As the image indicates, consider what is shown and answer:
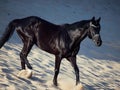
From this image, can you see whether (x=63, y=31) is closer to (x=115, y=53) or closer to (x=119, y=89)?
(x=119, y=89)

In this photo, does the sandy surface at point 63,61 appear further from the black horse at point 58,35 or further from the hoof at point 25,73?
the black horse at point 58,35

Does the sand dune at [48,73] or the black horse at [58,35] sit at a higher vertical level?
the black horse at [58,35]

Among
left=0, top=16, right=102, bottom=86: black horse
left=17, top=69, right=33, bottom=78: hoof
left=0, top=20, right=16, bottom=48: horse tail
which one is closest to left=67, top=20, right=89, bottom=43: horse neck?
left=0, top=16, right=102, bottom=86: black horse

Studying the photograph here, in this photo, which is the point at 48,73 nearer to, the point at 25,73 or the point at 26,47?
the point at 25,73

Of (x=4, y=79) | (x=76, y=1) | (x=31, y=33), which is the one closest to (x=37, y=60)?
(x=31, y=33)

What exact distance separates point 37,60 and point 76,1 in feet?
49.1

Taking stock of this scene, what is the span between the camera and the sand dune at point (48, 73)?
5872 mm

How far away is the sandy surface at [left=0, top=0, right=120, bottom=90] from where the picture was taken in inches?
242

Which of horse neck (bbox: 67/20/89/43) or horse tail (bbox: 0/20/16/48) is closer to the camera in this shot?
horse neck (bbox: 67/20/89/43)

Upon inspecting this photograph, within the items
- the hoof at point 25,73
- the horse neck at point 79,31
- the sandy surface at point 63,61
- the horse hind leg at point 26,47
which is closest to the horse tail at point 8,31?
the horse hind leg at point 26,47

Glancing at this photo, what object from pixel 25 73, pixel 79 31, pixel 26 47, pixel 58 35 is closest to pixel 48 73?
pixel 25 73

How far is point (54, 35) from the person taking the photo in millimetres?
6184

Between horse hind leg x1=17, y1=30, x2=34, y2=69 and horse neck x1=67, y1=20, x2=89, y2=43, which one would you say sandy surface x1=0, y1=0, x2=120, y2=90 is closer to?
horse hind leg x1=17, y1=30, x2=34, y2=69

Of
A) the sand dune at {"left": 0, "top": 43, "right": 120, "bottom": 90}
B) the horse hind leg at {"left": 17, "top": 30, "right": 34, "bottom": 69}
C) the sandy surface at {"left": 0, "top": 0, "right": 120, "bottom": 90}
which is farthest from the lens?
the horse hind leg at {"left": 17, "top": 30, "right": 34, "bottom": 69}
